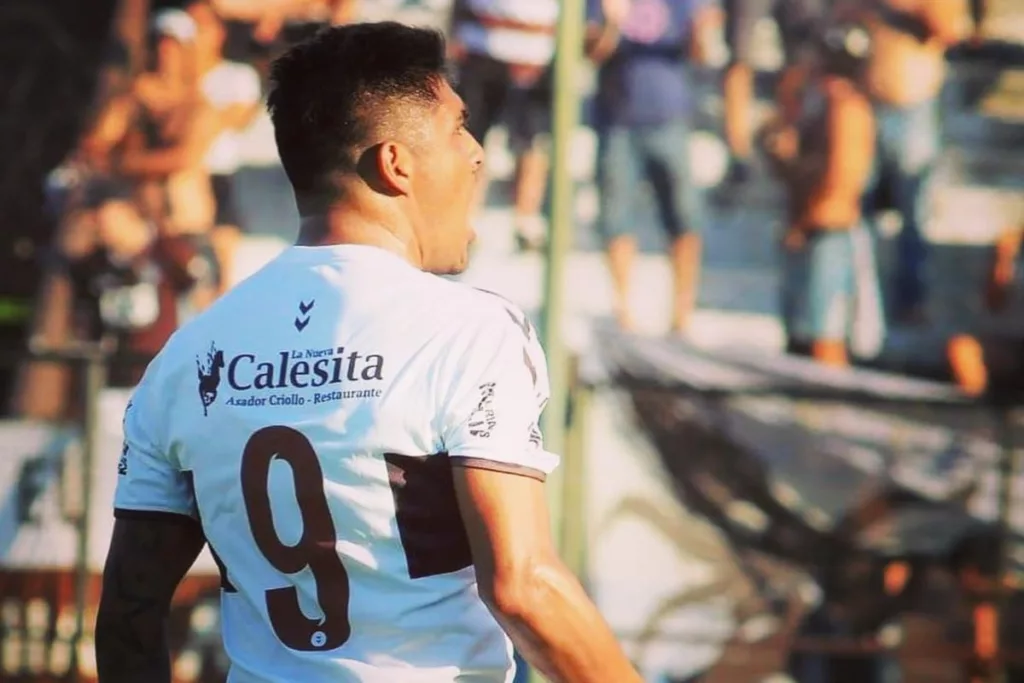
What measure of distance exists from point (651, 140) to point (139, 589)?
461 cm

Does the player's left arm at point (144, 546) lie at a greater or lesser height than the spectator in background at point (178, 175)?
lesser

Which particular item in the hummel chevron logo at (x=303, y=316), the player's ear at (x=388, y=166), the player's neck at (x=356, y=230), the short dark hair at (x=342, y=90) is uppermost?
the short dark hair at (x=342, y=90)

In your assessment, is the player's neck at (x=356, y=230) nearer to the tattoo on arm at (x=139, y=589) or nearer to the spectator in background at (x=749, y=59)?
the tattoo on arm at (x=139, y=589)

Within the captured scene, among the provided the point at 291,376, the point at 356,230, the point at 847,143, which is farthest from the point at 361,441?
the point at 847,143

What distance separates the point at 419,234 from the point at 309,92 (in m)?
0.26

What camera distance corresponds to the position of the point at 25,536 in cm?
608

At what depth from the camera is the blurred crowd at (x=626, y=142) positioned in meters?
6.54

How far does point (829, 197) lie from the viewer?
673 cm

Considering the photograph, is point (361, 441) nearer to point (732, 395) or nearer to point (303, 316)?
point (303, 316)

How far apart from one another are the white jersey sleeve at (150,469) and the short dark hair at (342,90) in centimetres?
38

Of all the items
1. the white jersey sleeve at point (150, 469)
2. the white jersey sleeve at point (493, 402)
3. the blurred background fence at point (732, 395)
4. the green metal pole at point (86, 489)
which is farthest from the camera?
the blurred background fence at point (732, 395)

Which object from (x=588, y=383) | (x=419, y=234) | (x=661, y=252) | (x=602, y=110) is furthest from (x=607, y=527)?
(x=419, y=234)

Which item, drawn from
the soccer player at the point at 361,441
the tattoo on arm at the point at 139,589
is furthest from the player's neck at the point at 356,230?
the tattoo on arm at the point at 139,589

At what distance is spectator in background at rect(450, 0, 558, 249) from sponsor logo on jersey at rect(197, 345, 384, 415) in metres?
4.45
